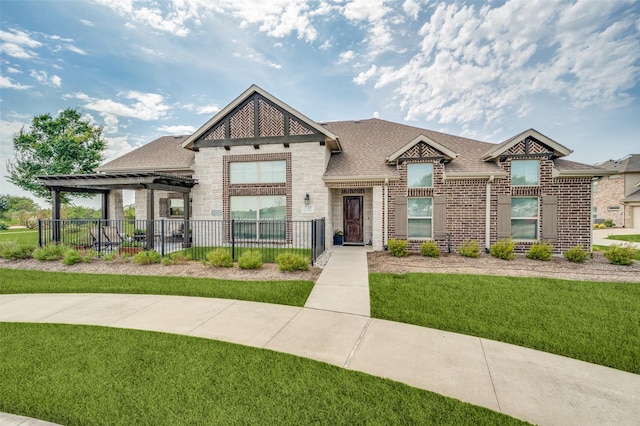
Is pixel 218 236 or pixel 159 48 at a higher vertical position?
pixel 159 48

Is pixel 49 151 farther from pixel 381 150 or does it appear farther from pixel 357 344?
pixel 357 344

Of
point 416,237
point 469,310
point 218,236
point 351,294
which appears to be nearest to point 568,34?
point 416,237

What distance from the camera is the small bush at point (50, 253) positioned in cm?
948

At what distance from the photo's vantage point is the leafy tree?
24094 millimetres

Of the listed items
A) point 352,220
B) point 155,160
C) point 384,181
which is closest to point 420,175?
point 384,181

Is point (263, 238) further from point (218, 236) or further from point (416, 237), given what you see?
point (416, 237)

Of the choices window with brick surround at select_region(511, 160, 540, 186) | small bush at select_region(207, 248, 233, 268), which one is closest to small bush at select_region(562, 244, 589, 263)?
window with brick surround at select_region(511, 160, 540, 186)

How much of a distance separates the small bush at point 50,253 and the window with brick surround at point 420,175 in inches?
562

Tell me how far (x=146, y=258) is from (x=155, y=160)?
8800mm

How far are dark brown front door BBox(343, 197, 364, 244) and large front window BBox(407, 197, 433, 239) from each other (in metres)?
2.72

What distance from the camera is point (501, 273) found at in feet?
25.8

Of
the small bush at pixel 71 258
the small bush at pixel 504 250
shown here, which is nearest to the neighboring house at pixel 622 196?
the small bush at pixel 504 250

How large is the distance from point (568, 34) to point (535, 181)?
7615 mm

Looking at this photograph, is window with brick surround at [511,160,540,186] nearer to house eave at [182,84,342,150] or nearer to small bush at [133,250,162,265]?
house eave at [182,84,342,150]
